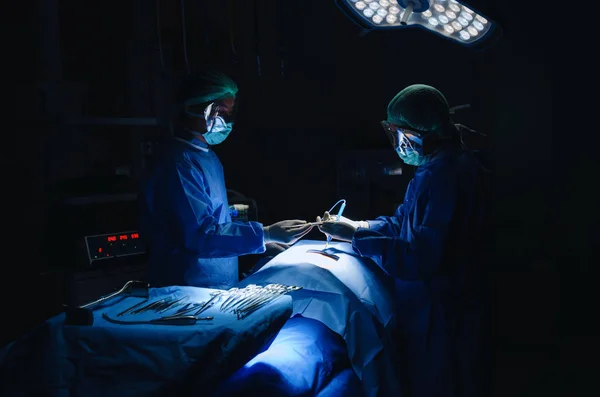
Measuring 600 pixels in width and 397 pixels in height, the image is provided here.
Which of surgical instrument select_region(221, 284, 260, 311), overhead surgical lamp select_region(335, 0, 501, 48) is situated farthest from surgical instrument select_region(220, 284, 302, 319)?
overhead surgical lamp select_region(335, 0, 501, 48)

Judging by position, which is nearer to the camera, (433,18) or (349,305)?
(349,305)

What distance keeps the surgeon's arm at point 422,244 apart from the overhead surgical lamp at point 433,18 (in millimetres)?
647

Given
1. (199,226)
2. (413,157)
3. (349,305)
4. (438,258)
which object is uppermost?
(413,157)

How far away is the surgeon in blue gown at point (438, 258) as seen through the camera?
2.15 m

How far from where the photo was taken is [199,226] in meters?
2.11

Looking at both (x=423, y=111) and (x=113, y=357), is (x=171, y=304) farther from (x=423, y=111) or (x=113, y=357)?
(x=423, y=111)

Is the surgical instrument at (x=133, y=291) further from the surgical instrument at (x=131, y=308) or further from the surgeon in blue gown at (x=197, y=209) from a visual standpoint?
the surgeon in blue gown at (x=197, y=209)

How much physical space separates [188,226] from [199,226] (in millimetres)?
42

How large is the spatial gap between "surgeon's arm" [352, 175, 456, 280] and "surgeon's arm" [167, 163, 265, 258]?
46cm

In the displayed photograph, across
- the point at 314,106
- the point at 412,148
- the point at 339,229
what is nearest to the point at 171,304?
the point at 339,229

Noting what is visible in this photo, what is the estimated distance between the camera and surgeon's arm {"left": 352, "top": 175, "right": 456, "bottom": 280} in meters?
2.12

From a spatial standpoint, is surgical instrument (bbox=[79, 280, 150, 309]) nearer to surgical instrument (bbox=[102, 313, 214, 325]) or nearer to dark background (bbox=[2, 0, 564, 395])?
surgical instrument (bbox=[102, 313, 214, 325])

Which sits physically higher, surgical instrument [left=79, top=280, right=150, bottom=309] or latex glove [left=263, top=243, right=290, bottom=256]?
surgical instrument [left=79, top=280, right=150, bottom=309]

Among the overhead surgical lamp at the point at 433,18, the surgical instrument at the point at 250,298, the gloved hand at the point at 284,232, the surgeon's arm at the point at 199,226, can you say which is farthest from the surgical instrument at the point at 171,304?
the overhead surgical lamp at the point at 433,18
